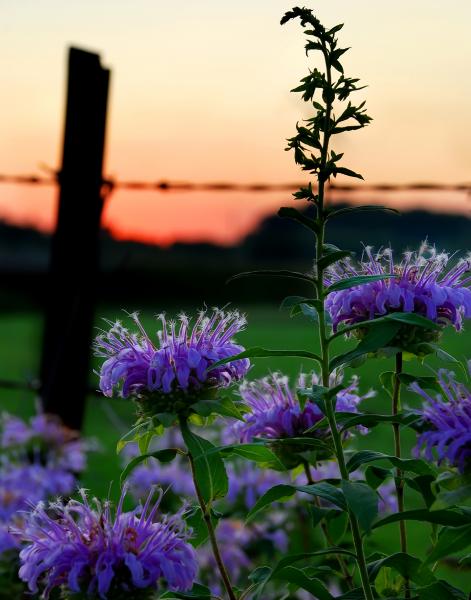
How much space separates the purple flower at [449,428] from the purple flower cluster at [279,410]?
0.19 meters

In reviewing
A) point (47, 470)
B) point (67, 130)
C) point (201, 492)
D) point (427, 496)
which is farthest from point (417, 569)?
point (67, 130)

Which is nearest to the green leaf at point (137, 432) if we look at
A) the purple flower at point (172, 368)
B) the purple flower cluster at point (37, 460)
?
the purple flower at point (172, 368)

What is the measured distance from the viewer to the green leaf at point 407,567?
1054 millimetres

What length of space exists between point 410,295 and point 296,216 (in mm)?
261

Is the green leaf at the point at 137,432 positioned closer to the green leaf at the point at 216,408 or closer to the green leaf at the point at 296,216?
Result: the green leaf at the point at 216,408

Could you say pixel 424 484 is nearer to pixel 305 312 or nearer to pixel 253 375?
pixel 305 312

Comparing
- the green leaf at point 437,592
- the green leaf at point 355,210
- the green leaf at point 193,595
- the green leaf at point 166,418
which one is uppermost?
the green leaf at point 355,210

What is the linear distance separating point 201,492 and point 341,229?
72.3ft

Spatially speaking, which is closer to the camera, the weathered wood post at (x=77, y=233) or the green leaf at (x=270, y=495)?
the green leaf at (x=270, y=495)

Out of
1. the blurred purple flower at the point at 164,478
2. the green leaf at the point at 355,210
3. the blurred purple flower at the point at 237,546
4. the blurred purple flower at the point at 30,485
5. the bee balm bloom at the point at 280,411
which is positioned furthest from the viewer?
the blurred purple flower at the point at 164,478

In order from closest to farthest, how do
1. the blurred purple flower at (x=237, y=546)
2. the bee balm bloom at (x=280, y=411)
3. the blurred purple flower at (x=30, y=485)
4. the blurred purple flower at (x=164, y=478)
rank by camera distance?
the bee balm bloom at (x=280, y=411) → the blurred purple flower at (x=30, y=485) → the blurred purple flower at (x=237, y=546) → the blurred purple flower at (x=164, y=478)

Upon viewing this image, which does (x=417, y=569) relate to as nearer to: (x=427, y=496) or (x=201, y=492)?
(x=427, y=496)

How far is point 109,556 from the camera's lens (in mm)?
1038

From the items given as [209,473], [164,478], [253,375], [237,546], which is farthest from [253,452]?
[253,375]
